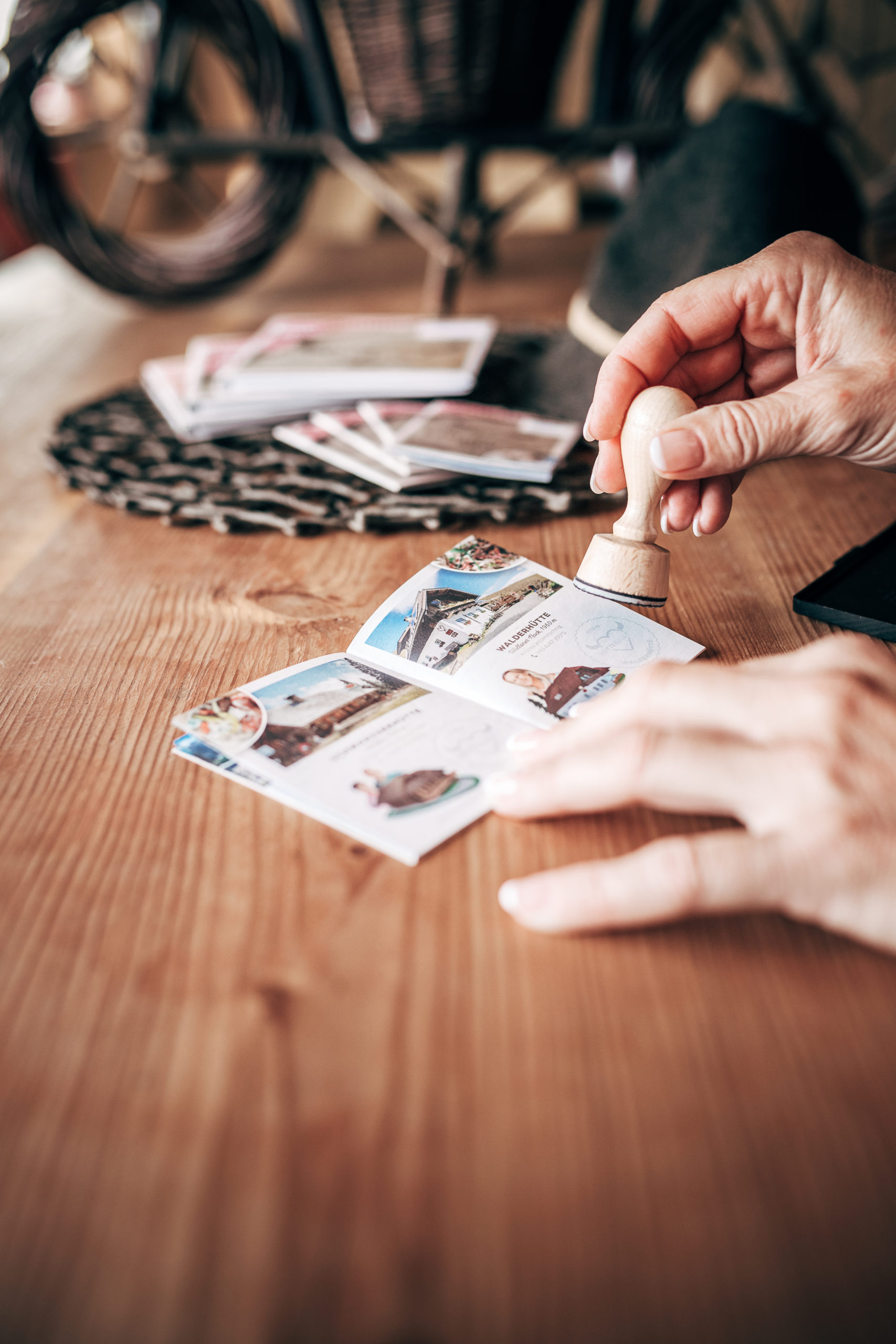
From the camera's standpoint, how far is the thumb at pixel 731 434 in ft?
2.09

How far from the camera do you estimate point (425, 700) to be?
629 mm

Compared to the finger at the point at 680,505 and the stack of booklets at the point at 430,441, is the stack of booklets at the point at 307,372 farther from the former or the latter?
the finger at the point at 680,505

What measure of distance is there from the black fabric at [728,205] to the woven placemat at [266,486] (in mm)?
184

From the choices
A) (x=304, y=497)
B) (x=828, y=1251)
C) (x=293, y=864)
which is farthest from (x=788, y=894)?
(x=304, y=497)

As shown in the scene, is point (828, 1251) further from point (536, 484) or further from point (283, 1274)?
point (536, 484)

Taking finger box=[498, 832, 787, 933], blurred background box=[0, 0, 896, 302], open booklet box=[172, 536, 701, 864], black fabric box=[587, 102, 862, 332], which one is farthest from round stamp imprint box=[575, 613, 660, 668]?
blurred background box=[0, 0, 896, 302]

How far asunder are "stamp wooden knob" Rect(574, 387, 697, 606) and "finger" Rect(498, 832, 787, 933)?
278mm

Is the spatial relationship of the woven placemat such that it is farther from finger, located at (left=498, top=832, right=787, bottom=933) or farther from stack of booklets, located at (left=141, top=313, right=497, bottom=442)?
finger, located at (left=498, top=832, right=787, bottom=933)

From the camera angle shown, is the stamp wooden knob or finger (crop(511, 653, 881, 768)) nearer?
finger (crop(511, 653, 881, 768))

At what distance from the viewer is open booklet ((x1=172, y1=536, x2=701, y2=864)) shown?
1.80 ft

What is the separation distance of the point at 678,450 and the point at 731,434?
0.04m

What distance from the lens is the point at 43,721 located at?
66 cm

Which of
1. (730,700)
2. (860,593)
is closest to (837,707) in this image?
(730,700)

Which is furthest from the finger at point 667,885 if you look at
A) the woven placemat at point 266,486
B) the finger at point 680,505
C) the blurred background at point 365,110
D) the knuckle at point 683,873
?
the blurred background at point 365,110
